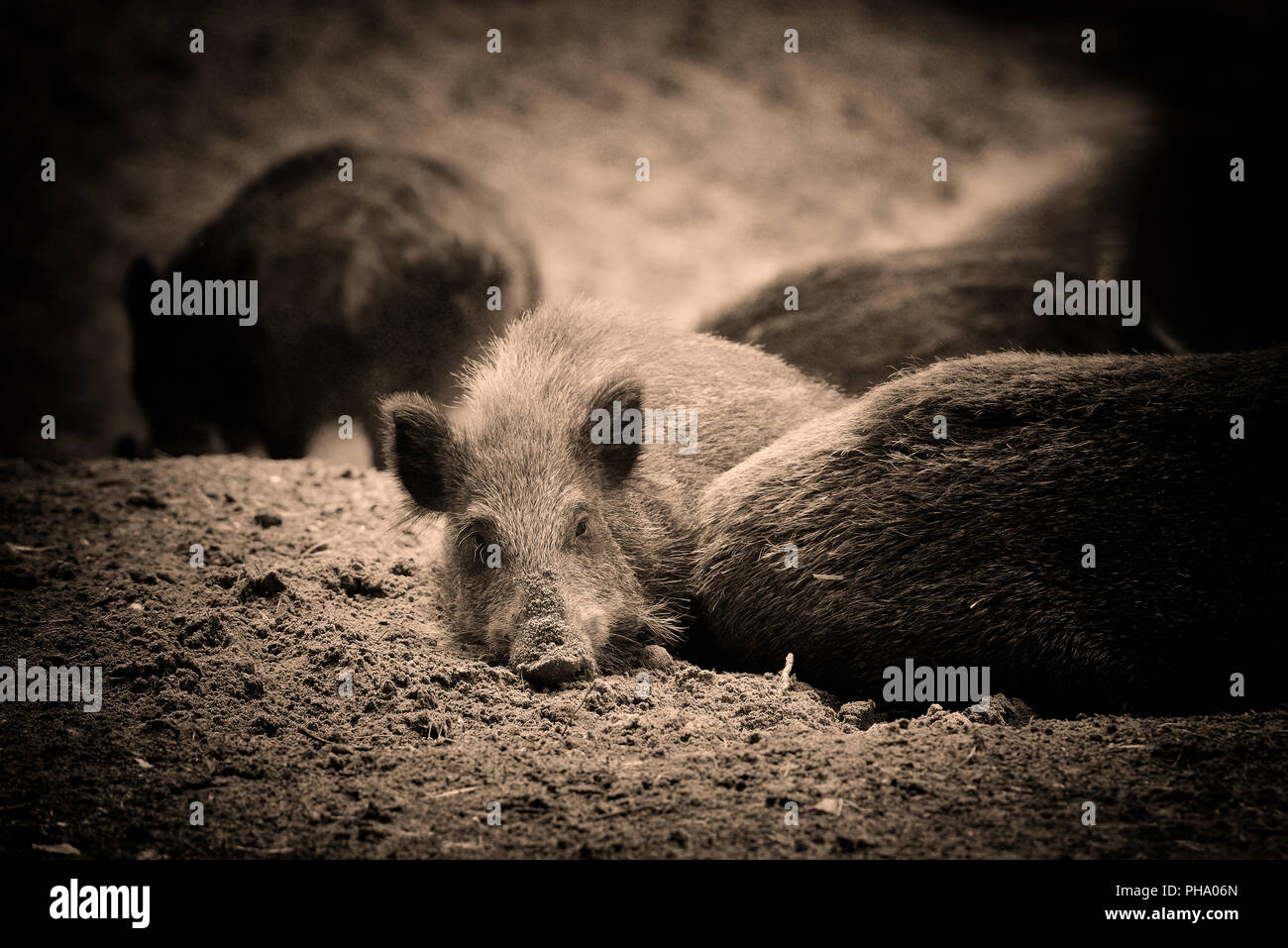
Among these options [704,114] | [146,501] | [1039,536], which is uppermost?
[704,114]

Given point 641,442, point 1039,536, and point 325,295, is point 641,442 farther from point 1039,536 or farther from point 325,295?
point 325,295

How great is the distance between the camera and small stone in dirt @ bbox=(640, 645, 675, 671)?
4328 millimetres

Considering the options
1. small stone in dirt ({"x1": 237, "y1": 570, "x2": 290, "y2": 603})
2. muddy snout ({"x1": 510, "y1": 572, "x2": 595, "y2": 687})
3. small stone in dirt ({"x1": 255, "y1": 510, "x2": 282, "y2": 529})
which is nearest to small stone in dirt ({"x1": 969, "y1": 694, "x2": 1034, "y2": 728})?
muddy snout ({"x1": 510, "y1": 572, "x2": 595, "y2": 687})

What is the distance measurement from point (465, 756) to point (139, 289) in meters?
6.42

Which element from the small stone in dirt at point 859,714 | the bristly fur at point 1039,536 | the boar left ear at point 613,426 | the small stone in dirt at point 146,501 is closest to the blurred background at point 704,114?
the small stone in dirt at point 146,501

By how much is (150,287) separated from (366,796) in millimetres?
6466

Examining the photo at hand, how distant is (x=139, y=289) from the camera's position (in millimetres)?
7969

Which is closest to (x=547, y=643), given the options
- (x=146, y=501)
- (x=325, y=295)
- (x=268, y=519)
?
(x=268, y=519)

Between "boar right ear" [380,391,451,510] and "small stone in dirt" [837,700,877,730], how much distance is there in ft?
7.00

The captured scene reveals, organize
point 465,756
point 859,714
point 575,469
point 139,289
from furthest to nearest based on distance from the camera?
point 139,289 < point 575,469 < point 859,714 < point 465,756

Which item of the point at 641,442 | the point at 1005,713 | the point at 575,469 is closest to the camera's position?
the point at 1005,713

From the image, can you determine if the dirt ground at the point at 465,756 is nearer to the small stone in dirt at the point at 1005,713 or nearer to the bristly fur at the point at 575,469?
the small stone in dirt at the point at 1005,713

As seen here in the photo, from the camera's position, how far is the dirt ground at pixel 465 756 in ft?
8.39

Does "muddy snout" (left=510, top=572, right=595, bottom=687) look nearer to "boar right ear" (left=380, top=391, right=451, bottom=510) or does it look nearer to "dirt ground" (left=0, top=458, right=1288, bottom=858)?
"dirt ground" (left=0, top=458, right=1288, bottom=858)
